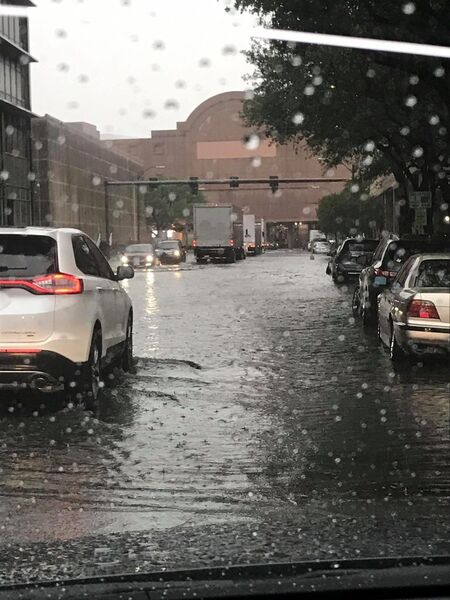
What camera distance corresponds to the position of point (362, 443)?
282 inches

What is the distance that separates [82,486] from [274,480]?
1.29 metres

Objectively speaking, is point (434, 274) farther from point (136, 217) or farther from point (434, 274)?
point (136, 217)

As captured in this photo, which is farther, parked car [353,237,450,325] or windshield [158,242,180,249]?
windshield [158,242,180,249]

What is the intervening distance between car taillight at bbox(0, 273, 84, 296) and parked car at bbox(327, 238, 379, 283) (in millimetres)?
20055

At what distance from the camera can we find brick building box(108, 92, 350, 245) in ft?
443

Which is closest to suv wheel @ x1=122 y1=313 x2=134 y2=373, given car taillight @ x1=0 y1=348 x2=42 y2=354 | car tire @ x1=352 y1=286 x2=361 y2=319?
car taillight @ x1=0 y1=348 x2=42 y2=354

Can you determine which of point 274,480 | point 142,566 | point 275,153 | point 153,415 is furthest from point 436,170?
point 275,153

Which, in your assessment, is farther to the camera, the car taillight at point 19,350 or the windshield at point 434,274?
the windshield at point 434,274

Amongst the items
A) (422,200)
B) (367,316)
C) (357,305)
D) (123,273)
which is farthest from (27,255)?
(422,200)

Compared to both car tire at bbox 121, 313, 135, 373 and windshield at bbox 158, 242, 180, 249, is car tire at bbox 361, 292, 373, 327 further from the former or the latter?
windshield at bbox 158, 242, 180, 249

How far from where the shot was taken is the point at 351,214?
90.4 meters

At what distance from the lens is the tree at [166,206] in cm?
10344

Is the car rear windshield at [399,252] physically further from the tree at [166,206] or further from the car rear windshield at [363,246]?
the tree at [166,206]

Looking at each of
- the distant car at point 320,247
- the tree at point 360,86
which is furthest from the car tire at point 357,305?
the distant car at point 320,247
